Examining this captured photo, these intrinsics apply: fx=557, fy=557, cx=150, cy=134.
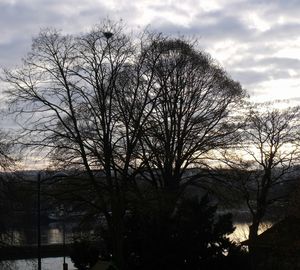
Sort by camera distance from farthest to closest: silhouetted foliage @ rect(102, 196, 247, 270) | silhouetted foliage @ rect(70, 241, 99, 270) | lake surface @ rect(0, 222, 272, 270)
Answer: lake surface @ rect(0, 222, 272, 270), silhouetted foliage @ rect(70, 241, 99, 270), silhouetted foliage @ rect(102, 196, 247, 270)

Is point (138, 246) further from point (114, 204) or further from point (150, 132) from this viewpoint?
point (150, 132)

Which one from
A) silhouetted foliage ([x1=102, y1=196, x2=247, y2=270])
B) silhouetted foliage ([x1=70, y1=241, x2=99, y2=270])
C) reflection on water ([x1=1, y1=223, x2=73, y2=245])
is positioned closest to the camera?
silhouetted foliage ([x1=102, y1=196, x2=247, y2=270])

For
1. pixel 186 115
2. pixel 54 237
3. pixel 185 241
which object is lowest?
pixel 54 237

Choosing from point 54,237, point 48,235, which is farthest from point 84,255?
point 48,235

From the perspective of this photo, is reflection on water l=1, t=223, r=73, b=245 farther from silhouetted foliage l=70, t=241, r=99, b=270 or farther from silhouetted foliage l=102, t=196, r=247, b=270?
silhouetted foliage l=102, t=196, r=247, b=270

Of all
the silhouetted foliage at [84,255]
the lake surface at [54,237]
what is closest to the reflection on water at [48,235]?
the lake surface at [54,237]

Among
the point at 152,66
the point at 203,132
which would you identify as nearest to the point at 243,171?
the point at 203,132

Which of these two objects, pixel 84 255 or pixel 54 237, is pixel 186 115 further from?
pixel 54 237

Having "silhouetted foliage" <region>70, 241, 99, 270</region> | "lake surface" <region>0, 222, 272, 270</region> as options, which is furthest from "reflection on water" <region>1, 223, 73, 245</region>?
"silhouetted foliage" <region>70, 241, 99, 270</region>

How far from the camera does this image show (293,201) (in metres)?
23.6

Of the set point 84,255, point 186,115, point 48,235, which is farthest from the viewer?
point 48,235

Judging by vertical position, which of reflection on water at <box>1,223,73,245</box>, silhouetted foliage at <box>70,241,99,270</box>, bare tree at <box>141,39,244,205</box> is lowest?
reflection on water at <box>1,223,73,245</box>

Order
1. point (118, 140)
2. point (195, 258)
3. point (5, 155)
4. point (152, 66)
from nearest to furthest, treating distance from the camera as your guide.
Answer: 1. point (5, 155)
2. point (195, 258)
3. point (118, 140)
4. point (152, 66)

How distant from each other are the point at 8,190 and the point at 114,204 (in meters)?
4.51
